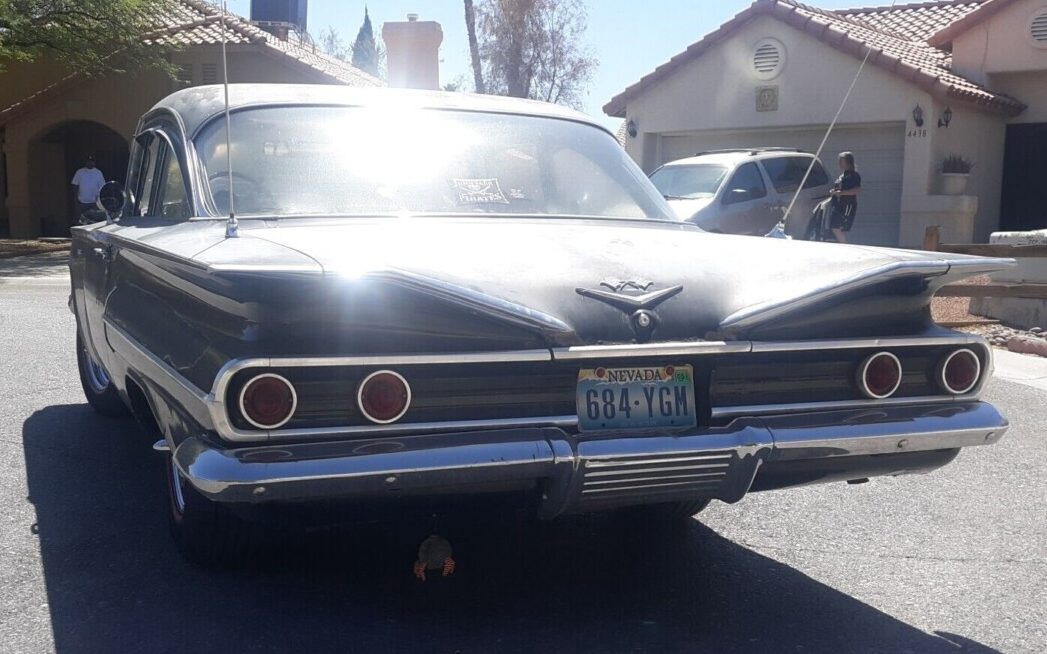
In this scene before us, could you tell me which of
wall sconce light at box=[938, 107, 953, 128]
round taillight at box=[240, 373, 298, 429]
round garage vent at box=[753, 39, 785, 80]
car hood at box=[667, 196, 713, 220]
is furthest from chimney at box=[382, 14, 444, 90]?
round taillight at box=[240, 373, 298, 429]

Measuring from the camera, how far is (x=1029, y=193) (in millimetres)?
19875

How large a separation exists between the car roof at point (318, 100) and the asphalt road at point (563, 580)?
1.65m

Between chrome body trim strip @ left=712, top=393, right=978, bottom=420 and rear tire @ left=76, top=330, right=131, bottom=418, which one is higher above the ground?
chrome body trim strip @ left=712, top=393, right=978, bottom=420

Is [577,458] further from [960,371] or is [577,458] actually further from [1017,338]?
[1017,338]

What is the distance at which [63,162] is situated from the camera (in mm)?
29094

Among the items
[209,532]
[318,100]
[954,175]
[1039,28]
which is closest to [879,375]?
[209,532]

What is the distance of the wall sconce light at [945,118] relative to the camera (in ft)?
60.2

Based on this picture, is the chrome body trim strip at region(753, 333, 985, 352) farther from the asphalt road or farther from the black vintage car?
the asphalt road

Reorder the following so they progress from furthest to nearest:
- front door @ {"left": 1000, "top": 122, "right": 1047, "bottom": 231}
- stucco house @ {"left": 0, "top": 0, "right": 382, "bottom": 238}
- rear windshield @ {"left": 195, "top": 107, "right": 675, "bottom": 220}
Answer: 1. stucco house @ {"left": 0, "top": 0, "right": 382, "bottom": 238}
2. front door @ {"left": 1000, "top": 122, "right": 1047, "bottom": 231}
3. rear windshield @ {"left": 195, "top": 107, "right": 675, "bottom": 220}

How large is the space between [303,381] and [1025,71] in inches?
746

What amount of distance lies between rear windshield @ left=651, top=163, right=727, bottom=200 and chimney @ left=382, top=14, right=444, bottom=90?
731cm

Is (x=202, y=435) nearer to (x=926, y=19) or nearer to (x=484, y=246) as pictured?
(x=484, y=246)

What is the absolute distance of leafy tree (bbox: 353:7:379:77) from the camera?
225 ft

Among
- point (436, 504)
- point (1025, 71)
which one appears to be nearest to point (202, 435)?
point (436, 504)
